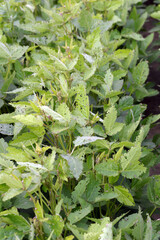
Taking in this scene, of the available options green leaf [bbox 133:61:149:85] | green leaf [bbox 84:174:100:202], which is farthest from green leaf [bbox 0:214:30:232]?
green leaf [bbox 133:61:149:85]

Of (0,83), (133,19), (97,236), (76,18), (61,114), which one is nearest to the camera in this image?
(97,236)

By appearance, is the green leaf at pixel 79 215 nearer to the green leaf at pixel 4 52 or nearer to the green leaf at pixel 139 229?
the green leaf at pixel 139 229

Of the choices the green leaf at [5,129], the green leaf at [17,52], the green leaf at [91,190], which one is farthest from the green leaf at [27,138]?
the green leaf at [17,52]

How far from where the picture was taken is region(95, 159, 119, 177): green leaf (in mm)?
1119

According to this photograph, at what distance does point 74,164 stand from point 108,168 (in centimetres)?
14

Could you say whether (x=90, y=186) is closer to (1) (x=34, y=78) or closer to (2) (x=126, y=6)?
(1) (x=34, y=78)

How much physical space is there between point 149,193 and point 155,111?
1.87m

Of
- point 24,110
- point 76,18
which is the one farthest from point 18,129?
point 76,18

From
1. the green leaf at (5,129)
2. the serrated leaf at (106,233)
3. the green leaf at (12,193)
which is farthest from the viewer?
the green leaf at (5,129)

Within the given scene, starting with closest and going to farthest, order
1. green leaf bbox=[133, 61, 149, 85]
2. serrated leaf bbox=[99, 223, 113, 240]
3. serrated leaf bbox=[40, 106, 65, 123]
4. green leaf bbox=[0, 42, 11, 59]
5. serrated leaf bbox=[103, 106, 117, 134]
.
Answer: serrated leaf bbox=[99, 223, 113, 240]
serrated leaf bbox=[40, 106, 65, 123]
serrated leaf bbox=[103, 106, 117, 134]
green leaf bbox=[0, 42, 11, 59]
green leaf bbox=[133, 61, 149, 85]

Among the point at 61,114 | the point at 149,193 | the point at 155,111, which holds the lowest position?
the point at 155,111

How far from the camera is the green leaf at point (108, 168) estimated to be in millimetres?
1119

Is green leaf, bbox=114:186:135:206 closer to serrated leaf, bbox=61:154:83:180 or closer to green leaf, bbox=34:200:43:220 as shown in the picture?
serrated leaf, bbox=61:154:83:180

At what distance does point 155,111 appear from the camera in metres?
3.06
